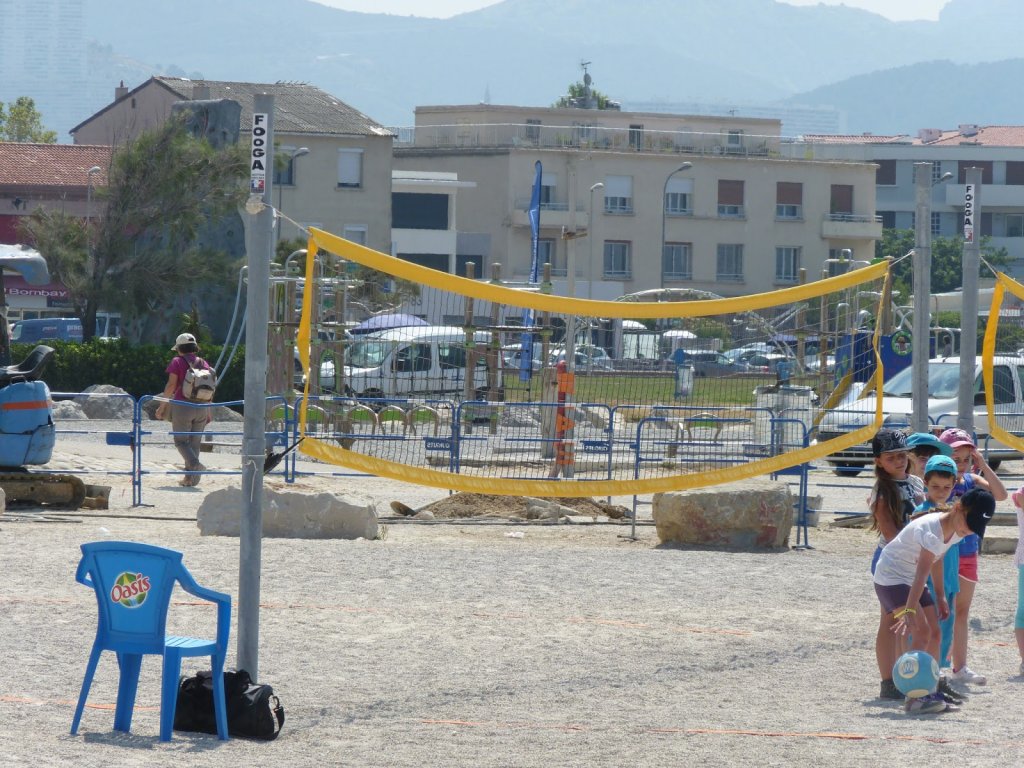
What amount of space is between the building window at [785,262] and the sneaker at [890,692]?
65.1 metres

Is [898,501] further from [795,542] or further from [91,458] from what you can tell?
[91,458]

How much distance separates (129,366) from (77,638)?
82.4 feet

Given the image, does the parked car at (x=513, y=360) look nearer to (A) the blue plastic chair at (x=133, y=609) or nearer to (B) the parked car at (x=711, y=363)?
(B) the parked car at (x=711, y=363)

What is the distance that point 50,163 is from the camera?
58.6 m

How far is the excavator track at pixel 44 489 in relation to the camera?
15758 millimetres

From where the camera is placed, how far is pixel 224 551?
41.3 ft

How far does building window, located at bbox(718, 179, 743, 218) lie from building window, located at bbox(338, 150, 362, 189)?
1813cm

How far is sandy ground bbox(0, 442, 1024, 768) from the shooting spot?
23.1 ft

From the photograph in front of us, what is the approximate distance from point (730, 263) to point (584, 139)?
888cm

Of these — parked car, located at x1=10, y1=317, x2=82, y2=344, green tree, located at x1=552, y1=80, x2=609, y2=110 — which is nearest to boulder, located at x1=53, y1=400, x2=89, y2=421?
parked car, located at x1=10, y1=317, x2=82, y2=344

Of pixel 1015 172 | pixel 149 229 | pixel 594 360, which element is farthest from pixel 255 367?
pixel 1015 172

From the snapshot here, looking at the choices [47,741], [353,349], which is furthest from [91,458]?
[47,741]

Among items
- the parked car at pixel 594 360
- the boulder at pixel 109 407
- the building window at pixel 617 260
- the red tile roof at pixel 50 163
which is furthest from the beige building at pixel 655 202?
the parked car at pixel 594 360

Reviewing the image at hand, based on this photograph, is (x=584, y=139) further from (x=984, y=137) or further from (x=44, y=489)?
(x=44, y=489)
